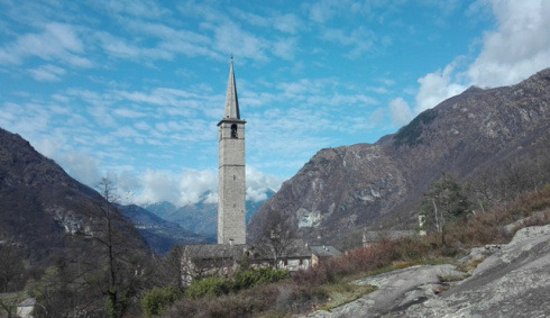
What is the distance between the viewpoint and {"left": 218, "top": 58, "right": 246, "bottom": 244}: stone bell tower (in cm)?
7456

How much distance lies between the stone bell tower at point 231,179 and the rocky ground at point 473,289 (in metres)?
60.3

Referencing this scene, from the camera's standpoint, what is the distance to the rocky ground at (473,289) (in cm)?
818

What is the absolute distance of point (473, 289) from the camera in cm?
959

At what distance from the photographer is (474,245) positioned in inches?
653

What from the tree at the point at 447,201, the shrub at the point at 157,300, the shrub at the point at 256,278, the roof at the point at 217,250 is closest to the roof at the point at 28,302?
the roof at the point at 217,250

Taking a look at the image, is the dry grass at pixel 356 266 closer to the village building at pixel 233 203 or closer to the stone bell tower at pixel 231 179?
the village building at pixel 233 203

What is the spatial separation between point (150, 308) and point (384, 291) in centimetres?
1839

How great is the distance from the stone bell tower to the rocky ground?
2373 inches

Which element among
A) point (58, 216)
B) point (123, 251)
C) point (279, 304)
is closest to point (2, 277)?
point (123, 251)

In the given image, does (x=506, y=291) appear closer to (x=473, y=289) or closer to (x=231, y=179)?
(x=473, y=289)

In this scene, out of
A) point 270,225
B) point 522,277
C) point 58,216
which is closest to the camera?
point 522,277

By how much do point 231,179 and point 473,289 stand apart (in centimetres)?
6721

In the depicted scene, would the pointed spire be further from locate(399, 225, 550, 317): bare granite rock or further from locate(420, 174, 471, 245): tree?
locate(399, 225, 550, 317): bare granite rock

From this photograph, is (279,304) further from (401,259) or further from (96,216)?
A: (96,216)
